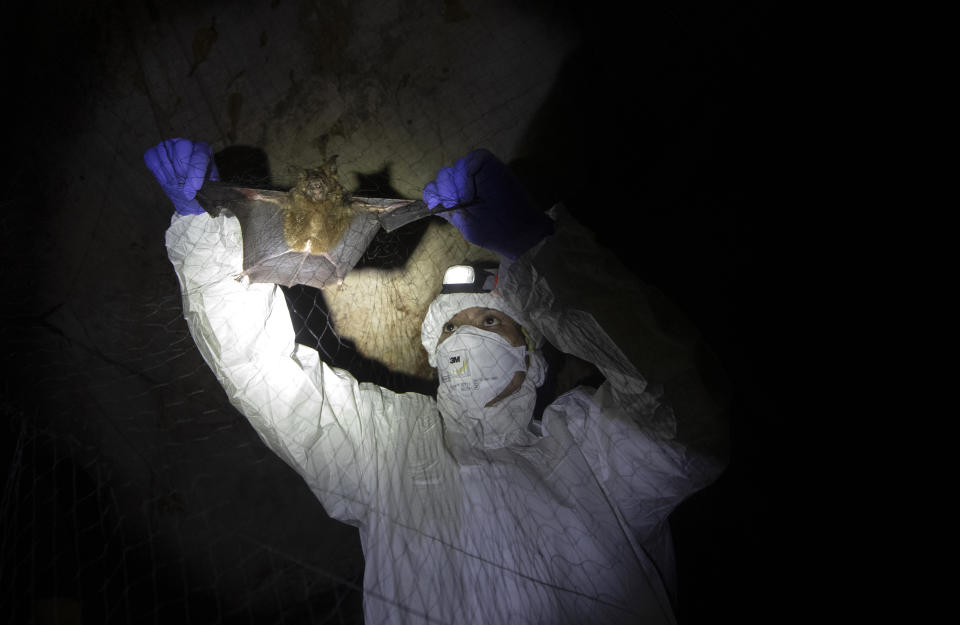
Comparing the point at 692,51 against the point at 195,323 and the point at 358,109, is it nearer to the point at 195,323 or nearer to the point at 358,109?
the point at 358,109

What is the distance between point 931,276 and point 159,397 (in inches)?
107

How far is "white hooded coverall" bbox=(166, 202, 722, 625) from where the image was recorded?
3.18 feet

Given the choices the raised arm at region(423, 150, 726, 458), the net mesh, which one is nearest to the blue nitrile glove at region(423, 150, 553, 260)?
the raised arm at region(423, 150, 726, 458)

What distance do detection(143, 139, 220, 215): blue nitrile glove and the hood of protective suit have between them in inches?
35.1

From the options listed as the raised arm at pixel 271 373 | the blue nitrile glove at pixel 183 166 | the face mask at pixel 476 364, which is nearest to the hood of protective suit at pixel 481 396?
the face mask at pixel 476 364

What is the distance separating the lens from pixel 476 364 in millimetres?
1298

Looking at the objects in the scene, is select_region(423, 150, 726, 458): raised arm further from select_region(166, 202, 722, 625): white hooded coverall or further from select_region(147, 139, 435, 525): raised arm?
select_region(147, 139, 435, 525): raised arm

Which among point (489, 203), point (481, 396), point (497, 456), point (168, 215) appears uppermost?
point (168, 215)

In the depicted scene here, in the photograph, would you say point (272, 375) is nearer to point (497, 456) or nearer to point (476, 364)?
point (476, 364)

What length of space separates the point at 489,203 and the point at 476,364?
58 centimetres

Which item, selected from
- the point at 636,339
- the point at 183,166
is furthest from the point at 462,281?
the point at 183,166

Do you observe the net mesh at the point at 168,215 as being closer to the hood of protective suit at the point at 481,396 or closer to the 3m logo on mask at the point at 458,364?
the hood of protective suit at the point at 481,396

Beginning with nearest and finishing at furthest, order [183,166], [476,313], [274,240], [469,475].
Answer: [274,240]
[183,166]
[469,475]
[476,313]

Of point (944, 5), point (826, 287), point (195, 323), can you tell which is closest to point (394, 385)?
point (195, 323)
